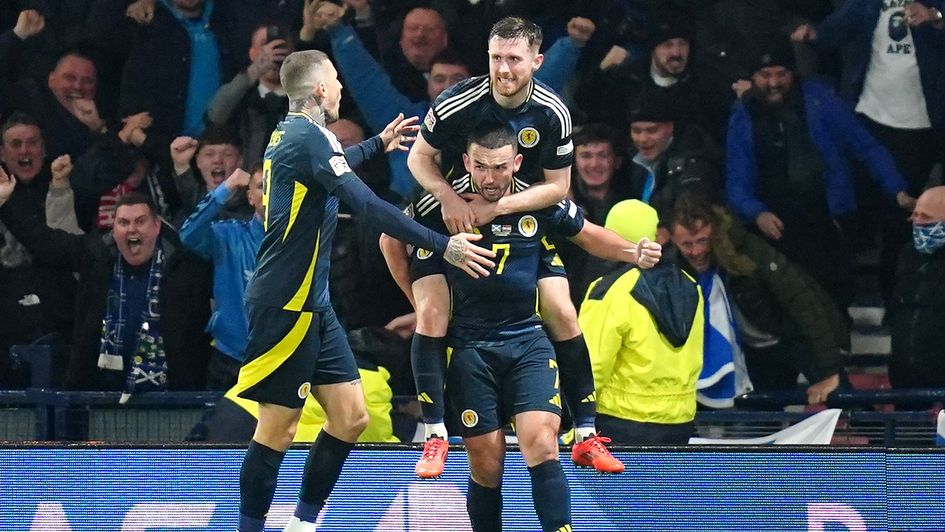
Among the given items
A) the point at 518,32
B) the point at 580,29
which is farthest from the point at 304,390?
the point at 580,29

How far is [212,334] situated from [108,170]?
1.31 meters

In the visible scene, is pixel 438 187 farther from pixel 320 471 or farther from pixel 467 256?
pixel 320 471

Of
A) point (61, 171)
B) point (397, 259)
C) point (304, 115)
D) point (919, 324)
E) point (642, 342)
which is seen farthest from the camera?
point (61, 171)

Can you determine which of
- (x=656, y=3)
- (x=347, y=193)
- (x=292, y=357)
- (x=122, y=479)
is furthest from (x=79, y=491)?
(x=656, y=3)

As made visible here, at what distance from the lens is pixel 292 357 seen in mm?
7191

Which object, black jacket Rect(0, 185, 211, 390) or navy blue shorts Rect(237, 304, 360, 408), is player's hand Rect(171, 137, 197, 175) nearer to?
black jacket Rect(0, 185, 211, 390)

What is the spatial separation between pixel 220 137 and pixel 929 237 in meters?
3.98

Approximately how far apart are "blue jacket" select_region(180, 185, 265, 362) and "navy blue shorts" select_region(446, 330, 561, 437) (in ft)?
8.47

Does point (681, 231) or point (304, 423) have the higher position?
point (681, 231)

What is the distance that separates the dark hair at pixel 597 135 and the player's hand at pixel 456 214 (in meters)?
2.57

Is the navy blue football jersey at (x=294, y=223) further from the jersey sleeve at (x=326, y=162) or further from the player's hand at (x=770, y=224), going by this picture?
the player's hand at (x=770, y=224)

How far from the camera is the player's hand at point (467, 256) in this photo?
6945mm

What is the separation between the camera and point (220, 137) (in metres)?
→ 10.1

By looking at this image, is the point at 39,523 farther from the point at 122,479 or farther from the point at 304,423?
the point at 304,423
